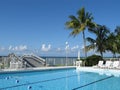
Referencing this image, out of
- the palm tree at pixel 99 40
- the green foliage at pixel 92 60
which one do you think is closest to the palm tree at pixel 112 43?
the palm tree at pixel 99 40

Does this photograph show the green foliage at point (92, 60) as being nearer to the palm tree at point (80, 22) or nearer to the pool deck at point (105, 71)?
the pool deck at point (105, 71)

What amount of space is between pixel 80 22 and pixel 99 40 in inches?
124

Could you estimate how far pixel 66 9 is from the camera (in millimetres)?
32750

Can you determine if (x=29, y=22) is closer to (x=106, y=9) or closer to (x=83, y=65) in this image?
(x=106, y=9)

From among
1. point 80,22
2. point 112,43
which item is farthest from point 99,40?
point 80,22

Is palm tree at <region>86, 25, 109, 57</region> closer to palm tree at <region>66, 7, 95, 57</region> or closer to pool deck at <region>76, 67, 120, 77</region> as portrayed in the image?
palm tree at <region>66, 7, 95, 57</region>

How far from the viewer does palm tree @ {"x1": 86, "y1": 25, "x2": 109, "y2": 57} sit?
2864 centimetres

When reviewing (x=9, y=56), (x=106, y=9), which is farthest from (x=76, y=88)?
(x=106, y=9)

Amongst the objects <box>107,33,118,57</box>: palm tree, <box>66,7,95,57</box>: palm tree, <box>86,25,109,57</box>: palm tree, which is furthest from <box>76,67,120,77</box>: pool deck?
<box>107,33,118,57</box>: palm tree

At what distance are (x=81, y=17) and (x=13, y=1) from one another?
24.4 feet

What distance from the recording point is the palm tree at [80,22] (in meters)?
26.9

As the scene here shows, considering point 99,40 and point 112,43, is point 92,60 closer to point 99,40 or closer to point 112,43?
point 99,40

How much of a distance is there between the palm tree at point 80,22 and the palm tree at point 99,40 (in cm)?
174

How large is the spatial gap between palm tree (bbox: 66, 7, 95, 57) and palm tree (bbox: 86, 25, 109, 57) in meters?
1.74
